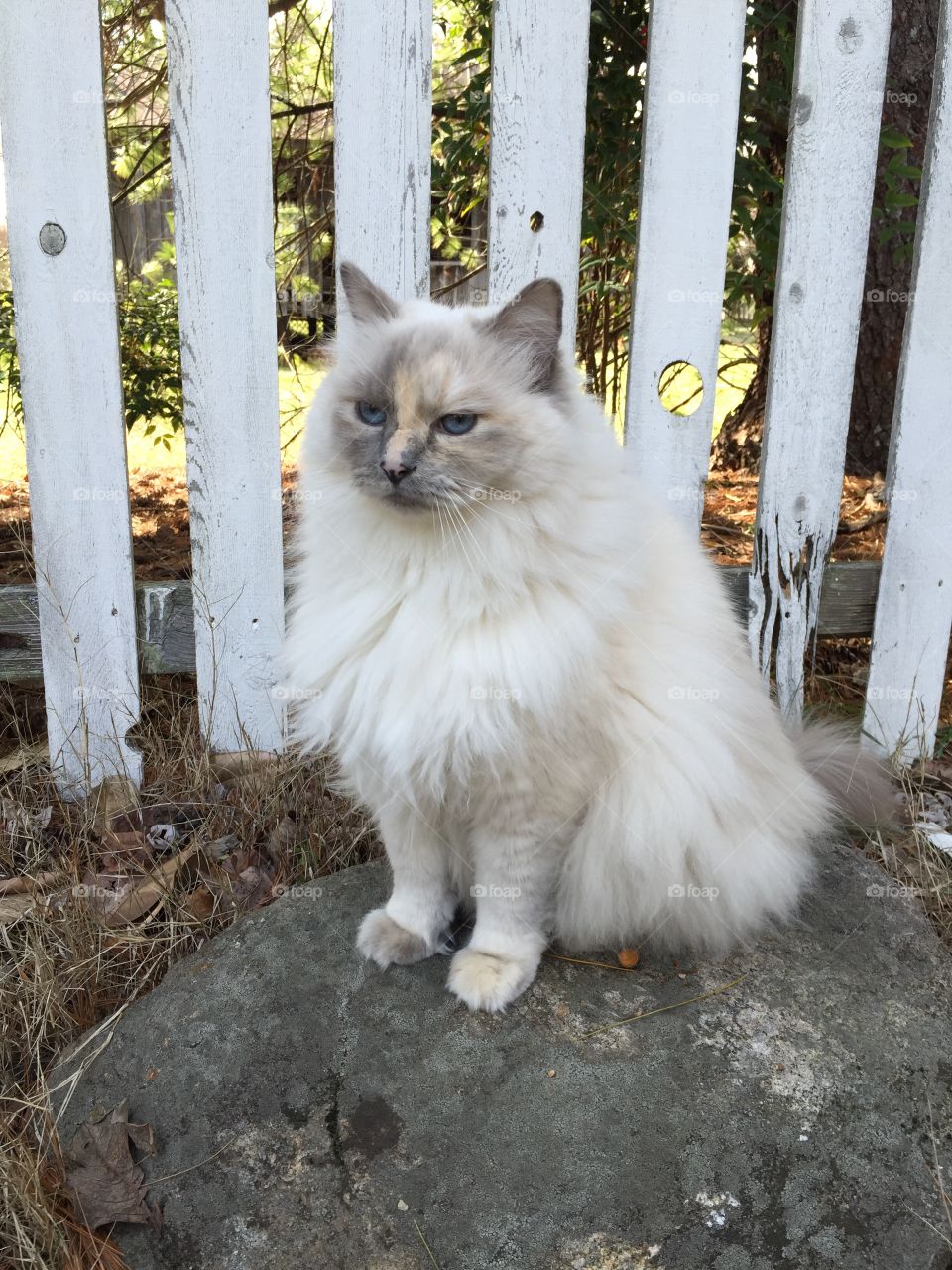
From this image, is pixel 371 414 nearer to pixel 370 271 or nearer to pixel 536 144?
pixel 370 271

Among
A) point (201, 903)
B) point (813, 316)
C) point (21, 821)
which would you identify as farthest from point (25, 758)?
point (813, 316)

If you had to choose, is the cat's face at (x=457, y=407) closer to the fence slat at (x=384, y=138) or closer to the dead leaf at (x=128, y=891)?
the fence slat at (x=384, y=138)

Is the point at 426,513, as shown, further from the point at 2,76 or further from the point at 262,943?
the point at 2,76

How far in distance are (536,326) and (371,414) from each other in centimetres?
34

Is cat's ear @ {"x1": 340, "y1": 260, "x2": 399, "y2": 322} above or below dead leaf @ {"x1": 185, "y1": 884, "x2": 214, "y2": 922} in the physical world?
above

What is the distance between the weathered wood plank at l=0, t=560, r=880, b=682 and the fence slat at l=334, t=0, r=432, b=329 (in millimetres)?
962

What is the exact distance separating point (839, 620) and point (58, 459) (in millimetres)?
2213

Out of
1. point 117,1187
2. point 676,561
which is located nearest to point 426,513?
point 676,561

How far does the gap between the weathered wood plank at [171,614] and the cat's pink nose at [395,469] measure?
1.26 meters

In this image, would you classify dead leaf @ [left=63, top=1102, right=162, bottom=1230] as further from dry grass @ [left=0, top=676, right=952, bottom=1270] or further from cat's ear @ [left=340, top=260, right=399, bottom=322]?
cat's ear @ [left=340, top=260, right=399, bottom=322]

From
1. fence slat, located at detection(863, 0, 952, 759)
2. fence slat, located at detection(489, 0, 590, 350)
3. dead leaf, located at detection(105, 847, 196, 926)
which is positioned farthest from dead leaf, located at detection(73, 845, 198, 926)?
fence slat, located at detection(863, 0, 952, 759)

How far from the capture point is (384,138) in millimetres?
2463

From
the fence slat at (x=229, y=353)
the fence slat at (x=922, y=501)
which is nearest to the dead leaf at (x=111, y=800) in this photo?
the fence slat at (x=229, y=353)

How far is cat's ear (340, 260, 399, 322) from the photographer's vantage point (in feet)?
6.42
